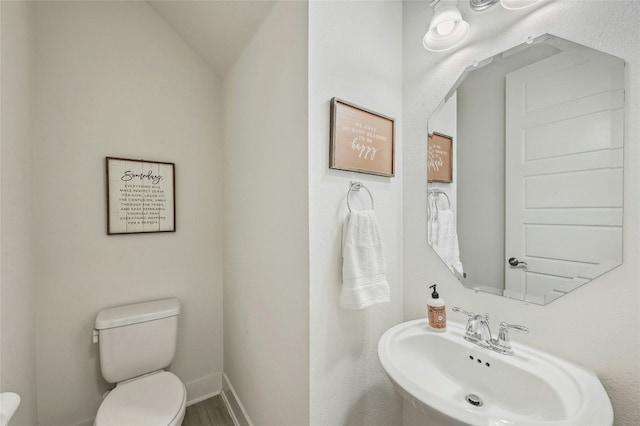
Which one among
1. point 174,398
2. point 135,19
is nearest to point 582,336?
point 174,398

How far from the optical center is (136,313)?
149 cm

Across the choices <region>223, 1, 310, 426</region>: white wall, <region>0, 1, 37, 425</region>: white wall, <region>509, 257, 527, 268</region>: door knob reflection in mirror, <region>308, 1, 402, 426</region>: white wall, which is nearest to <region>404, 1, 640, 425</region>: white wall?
<region>509, 257, 527, 268</region>: door knob reflection in mirror

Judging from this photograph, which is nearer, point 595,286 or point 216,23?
point 595,286

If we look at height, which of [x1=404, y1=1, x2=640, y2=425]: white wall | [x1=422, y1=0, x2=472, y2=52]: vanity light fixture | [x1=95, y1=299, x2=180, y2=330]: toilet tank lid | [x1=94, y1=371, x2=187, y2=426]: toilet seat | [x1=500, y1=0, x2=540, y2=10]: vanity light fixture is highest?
[x1=422, y1=0, x2=472, y2=52]: vanity light fixture

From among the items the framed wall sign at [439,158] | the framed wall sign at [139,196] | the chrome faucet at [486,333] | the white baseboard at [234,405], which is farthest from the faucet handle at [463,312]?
the framed wall sign at [139,196]

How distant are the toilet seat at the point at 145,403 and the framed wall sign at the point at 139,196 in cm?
87

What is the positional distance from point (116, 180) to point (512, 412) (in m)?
2.19

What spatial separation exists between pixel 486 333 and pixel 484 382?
0.56 ft

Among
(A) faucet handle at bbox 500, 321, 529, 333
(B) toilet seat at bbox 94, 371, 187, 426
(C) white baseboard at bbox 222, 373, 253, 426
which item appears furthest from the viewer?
(C) white baseboard at bbox 222, 373, 253, 426

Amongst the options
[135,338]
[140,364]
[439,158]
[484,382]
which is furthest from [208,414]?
[439,158]

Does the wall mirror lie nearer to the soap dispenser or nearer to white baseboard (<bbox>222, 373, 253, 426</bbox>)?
the soap dispenser

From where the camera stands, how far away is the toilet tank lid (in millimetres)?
1422

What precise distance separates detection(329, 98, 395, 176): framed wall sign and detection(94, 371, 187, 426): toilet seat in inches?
54.1

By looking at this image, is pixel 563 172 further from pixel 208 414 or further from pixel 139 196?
pixel 208 414
